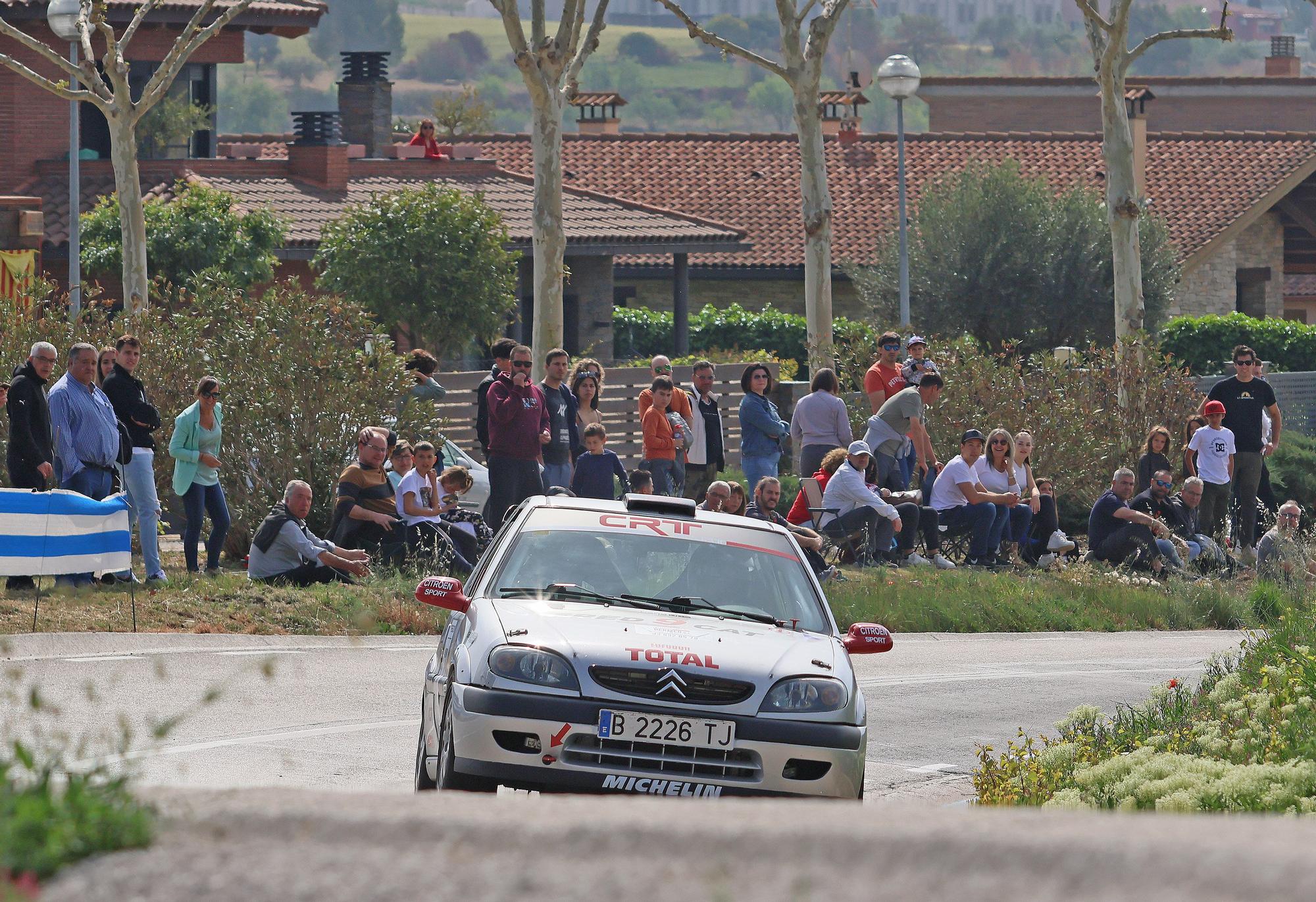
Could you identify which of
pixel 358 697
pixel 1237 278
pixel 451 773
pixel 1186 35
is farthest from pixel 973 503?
pixel 1237 278

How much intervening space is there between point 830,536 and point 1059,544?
2.87 m

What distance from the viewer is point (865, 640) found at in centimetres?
894

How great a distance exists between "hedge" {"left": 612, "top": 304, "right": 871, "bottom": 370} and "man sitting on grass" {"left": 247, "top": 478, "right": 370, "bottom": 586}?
26.2 meters

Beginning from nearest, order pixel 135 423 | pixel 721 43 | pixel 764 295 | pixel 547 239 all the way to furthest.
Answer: pixel 135 423
pixel 547 239
pixel 721 43
pixel 764 295

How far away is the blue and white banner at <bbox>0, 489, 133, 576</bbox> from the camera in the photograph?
42.9 feet

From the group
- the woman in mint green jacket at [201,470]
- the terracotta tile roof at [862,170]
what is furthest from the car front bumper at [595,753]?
the terracotta tile roof at [862,170]

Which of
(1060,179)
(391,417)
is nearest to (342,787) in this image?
(391,417)

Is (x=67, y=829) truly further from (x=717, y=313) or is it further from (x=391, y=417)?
(x=717, y=313)

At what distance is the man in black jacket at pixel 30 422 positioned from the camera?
14.4 metres

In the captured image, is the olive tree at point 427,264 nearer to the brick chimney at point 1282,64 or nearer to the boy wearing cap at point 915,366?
the boy wearing cap at point 915,366

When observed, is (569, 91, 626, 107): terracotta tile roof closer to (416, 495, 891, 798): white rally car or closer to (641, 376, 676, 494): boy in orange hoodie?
(641, 376, 676, 494): boy in orange hoodie

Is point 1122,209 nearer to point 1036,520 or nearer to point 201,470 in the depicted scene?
point 1036,520

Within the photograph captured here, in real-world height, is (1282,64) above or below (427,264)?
above

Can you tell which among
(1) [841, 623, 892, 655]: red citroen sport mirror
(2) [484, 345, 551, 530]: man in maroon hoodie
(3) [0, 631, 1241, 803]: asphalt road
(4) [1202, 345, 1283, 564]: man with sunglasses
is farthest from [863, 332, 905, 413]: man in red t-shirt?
(1) [841, 623, 892, 655]: red citroen sport mirror
